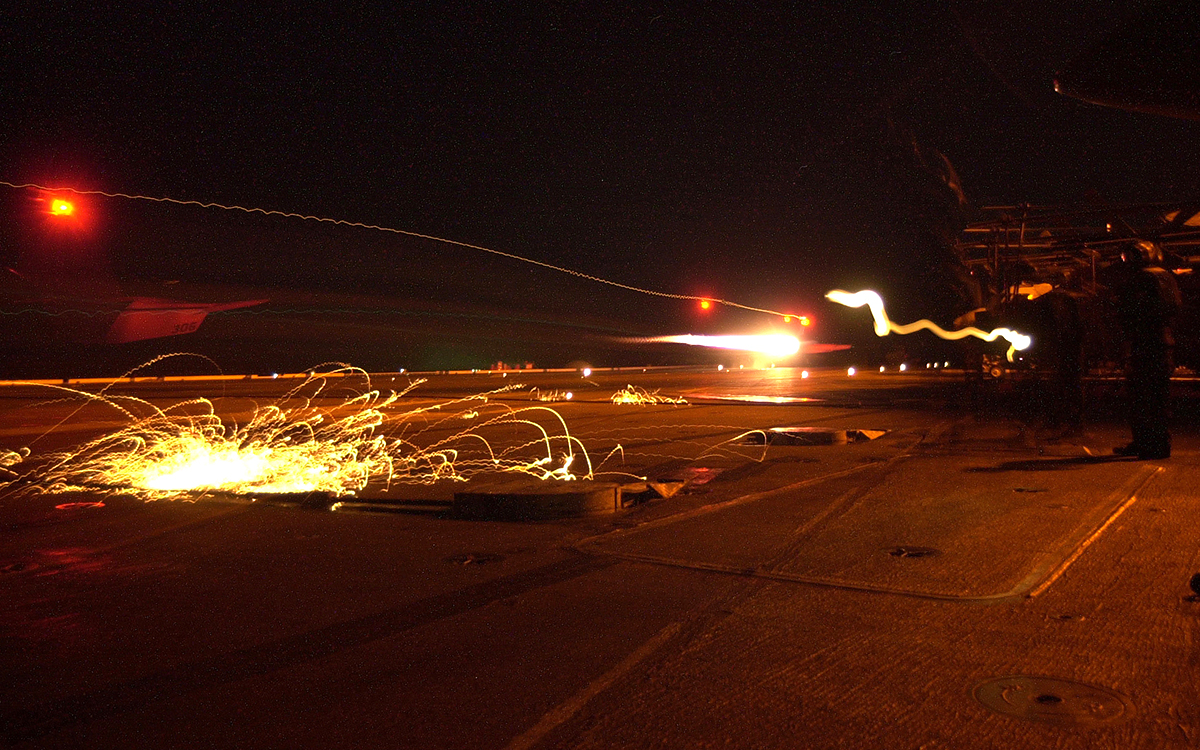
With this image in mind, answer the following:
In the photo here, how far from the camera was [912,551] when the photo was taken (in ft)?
24.4

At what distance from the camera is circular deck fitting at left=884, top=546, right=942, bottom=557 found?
7.29 meters

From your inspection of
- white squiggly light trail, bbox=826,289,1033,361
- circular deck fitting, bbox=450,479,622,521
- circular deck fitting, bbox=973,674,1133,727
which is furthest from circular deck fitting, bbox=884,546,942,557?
white squiggly light trail, bbox=826,289,1033,361

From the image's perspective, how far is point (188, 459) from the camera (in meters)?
13.4

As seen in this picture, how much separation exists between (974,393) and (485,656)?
2146 cm

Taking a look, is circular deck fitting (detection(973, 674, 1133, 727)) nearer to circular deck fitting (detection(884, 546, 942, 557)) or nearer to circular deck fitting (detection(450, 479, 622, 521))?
circular deck fitting (detection(884, 546, 942, 557))

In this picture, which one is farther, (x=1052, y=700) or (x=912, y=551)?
(x=912, y=551)

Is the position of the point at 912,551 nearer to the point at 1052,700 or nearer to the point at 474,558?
the point at 1052,700

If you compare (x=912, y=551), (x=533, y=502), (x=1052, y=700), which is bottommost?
(x=1052, y=700)

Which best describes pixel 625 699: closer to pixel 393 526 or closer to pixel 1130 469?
pixel 393 526

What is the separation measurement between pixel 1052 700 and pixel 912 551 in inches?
129

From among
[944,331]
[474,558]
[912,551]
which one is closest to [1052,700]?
[912,551]

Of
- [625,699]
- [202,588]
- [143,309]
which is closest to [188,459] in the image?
[202,588]

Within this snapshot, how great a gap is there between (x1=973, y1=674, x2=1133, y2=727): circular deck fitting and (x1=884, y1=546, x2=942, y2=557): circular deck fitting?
2.79 meters

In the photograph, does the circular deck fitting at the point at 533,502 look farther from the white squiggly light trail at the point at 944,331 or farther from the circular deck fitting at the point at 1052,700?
the white squiggly light trail at the point at 944,331
